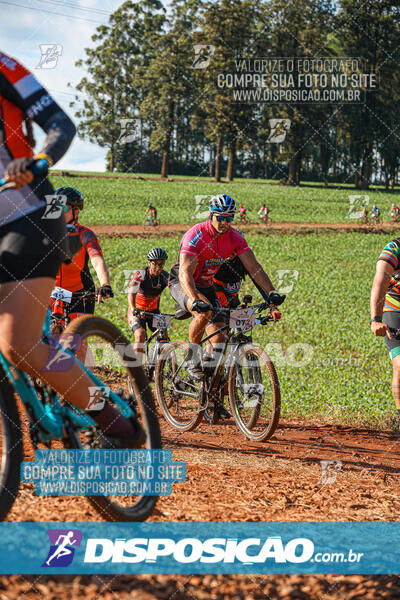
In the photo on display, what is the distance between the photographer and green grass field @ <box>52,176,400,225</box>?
123 ft

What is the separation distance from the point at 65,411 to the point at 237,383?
13.1 feet

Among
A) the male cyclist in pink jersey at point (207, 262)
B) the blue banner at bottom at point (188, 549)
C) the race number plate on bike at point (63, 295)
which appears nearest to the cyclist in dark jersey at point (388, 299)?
the male cyclist in pink jersey at point (207, 262)

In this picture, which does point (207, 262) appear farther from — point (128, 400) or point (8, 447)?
point (8, 447)

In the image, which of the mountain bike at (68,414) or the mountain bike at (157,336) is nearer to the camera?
the mountain bike at (68,414)

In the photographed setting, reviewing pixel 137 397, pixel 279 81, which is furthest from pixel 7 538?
pixel 279 81

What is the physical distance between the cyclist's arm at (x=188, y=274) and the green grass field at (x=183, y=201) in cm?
2773

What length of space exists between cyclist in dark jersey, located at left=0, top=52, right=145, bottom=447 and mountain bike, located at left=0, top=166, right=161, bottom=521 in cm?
9

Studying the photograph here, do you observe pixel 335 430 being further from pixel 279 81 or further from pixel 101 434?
pixel 279 81

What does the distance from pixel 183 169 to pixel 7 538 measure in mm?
78934

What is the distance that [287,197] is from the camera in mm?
48312

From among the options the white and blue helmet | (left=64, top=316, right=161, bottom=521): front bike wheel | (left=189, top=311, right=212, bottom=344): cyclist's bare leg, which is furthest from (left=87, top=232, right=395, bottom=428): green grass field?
(left=64, top=316, right=161, bottom=521): front bike wheel

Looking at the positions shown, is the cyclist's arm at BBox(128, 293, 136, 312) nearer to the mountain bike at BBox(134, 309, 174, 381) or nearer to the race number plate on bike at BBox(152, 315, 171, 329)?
the mountain bike at BBox(134, 309, 174, 381)

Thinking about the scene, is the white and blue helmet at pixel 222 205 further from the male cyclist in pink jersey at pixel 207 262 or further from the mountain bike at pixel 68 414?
the mountain bike at pixel 68 414

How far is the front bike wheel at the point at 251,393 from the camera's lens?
644 centimetres
